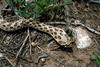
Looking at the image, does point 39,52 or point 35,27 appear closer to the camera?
point 39,52

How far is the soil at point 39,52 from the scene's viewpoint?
371 centimetres

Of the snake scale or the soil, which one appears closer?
the soil

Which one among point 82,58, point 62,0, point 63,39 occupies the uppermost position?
point 62,0

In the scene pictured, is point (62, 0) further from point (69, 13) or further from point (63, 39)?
point (63, 39)

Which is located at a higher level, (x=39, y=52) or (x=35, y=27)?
(x=35, y=27)

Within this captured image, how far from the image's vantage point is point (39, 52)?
12.6ft

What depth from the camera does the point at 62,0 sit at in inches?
180

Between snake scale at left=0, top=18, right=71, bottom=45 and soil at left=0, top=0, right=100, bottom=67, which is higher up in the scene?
snake scale at left=0, top=18, right=71, bottom=45

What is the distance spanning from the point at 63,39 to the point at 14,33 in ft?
2.69

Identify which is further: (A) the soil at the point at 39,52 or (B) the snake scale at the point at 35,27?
(B) the snake scale at the point at 35,27

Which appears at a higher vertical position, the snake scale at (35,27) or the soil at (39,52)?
the snake scale at (35,27)

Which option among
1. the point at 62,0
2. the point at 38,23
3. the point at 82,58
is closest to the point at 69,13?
the point at 62,0

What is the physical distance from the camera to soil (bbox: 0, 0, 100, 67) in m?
3.71

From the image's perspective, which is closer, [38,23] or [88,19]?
[38,23]
